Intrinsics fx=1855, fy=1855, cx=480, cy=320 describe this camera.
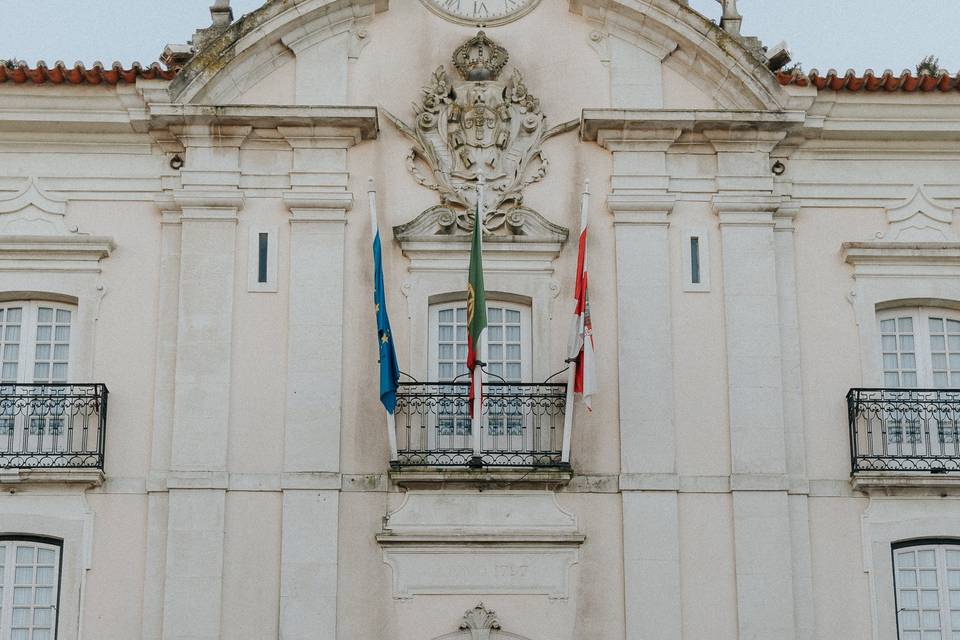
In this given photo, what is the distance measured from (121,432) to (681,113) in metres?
6.54

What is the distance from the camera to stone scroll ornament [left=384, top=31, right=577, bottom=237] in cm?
1897

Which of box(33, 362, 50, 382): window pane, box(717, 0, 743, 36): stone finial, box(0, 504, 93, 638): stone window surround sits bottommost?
box(0, 504, 93, 638): stone window surround

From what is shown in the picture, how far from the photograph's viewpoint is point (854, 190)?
19406 millimetres

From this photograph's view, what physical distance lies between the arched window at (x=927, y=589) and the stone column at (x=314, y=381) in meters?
5.47

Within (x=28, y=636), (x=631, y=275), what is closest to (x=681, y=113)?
(x=631, y=275)

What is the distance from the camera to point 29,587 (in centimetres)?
1772

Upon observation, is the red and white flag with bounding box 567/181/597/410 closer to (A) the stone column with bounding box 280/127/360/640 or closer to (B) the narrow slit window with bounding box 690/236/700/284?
(B) the narrow slit window with bounding box 690/236/700/284

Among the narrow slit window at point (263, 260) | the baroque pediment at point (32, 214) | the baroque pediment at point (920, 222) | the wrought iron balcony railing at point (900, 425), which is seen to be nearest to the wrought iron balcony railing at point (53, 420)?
the baroque pediment at point (32, 214)

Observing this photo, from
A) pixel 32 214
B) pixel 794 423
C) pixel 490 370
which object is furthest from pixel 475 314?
pixel 32 214

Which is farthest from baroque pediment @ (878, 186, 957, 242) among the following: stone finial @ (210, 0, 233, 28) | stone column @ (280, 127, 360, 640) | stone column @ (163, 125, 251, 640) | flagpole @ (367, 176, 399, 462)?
stone finial @ (210, 0, 233, 28)

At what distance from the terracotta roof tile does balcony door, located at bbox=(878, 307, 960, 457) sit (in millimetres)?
2308

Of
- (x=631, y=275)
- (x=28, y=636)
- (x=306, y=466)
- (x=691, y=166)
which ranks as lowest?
(x=28, y=636)

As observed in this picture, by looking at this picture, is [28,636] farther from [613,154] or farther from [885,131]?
[885,131]

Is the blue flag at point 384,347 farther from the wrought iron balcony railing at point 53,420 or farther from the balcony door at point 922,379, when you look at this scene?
the balcony door at point 922,379
